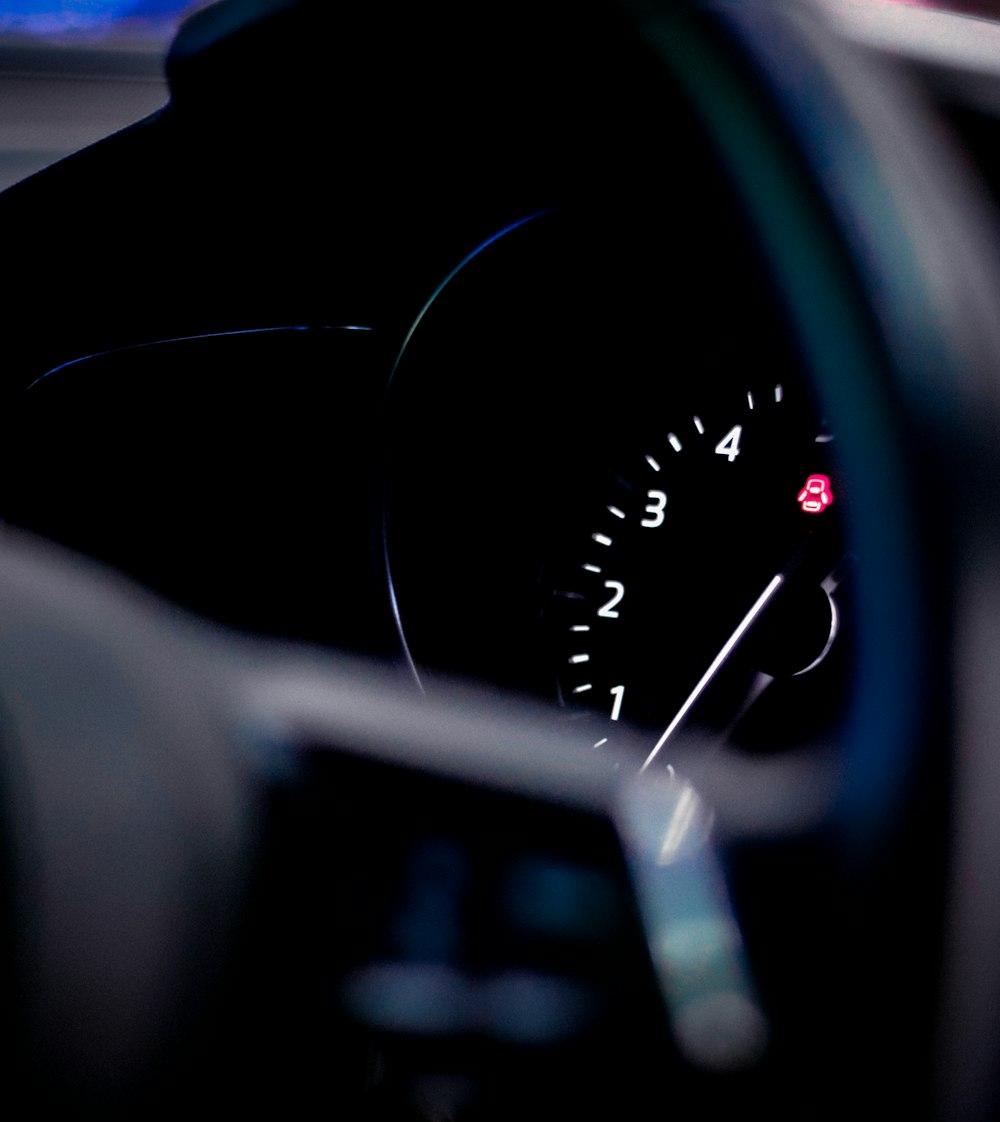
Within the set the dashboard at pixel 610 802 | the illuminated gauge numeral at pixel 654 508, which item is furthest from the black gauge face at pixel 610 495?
the dashboard at pixel 610 802

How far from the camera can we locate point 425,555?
1.71 metres

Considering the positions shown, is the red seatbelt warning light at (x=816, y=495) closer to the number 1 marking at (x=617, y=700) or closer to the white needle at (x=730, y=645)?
the white needle at (x=730, y=645)

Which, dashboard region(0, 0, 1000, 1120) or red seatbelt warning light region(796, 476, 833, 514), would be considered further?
red seatbelt warning light region(796, 476, 833, 514)

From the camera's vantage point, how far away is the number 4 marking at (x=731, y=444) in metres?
1.67

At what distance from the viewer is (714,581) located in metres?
1.72

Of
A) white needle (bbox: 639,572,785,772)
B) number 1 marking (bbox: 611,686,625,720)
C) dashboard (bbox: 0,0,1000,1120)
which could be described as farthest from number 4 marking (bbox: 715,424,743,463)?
dashboard (bbox: 0,0,1000,1120)

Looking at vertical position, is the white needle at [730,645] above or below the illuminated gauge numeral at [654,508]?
below

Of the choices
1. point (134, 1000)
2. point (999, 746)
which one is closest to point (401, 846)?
point (134, 1000)

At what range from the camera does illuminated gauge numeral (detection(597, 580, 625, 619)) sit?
1759 mm

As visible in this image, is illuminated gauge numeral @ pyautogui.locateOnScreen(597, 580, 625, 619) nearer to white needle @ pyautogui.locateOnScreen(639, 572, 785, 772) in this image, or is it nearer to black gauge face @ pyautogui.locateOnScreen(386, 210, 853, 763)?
black gauge face @ pyautogui.locateOnScreen(386, 210, 853, 763)

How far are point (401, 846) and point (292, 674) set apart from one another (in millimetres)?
110

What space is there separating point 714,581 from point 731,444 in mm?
152

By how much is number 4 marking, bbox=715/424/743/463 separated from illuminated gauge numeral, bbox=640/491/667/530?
0.28 ft

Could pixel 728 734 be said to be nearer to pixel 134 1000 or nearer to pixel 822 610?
pixel 822 610
